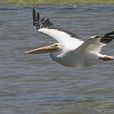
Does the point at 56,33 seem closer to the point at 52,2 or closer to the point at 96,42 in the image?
the point at 96,42

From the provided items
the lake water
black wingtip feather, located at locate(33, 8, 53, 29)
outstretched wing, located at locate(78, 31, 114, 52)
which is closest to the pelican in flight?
outstretched wing, located at locate(78, 31, 114, 52)

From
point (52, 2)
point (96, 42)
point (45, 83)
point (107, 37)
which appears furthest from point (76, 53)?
point (52, 2)

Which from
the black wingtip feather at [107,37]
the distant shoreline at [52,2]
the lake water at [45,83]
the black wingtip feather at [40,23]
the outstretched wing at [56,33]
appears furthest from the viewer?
the distant shoreline at [52,2]

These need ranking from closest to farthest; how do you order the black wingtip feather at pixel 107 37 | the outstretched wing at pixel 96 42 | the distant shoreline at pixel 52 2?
the black wingtip feather at pixel 107 37, the outstretched wing at pixel 96 42, the distant shoreline at pixel 52 2

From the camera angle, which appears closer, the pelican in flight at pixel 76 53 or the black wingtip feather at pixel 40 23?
the pelican in flight at pixel 76 53

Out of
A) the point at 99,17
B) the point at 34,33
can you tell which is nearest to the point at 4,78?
the point at 34,33

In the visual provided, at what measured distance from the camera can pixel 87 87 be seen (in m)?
12.8

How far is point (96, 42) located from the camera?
11039 mm

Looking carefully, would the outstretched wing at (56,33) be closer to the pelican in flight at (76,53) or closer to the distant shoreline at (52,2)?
the pelican in flight at (76,53)

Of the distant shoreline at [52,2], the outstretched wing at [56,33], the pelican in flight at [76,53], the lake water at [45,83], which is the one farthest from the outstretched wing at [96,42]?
the distant shoreline at [52,2]

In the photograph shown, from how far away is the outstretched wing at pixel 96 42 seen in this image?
10637mm

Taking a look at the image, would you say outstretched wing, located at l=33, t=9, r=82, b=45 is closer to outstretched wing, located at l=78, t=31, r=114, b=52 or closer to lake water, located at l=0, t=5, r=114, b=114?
outstretched wing, located at l=78, t=31, r=114, b=52

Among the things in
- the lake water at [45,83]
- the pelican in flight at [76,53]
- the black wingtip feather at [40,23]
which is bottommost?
the lake water at [45,83]

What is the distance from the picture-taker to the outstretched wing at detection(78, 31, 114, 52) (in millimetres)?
10637
